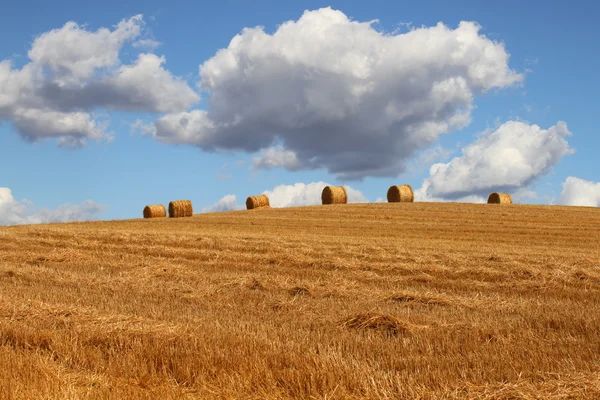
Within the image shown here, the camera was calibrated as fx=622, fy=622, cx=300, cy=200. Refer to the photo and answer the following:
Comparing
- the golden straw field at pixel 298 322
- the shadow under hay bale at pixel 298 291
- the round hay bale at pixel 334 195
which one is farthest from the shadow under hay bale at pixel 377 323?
the round hay bale at pixel 334 195

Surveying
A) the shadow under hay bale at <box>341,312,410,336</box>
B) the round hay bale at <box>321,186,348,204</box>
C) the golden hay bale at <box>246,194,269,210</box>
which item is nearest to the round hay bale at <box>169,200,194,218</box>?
the golden hay bale at <box>246,194,269,210</box>

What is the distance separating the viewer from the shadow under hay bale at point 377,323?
8.01 meters

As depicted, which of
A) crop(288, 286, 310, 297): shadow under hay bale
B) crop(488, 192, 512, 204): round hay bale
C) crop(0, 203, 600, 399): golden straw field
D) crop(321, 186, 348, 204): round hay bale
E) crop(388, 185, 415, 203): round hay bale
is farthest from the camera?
crop(488, 192, 512, 204): round hay bale

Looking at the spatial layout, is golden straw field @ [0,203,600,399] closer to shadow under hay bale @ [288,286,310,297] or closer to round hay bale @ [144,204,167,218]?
shadow under hay bale @ [288,286,310,297]

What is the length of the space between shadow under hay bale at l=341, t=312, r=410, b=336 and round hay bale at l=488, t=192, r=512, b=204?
4147 cm

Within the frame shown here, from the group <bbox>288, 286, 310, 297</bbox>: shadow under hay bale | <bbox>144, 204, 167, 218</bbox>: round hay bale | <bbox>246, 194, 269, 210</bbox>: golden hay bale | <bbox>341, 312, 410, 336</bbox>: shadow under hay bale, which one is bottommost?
<bbox>341, 312, 410, 336</bbox>: shadow under hay bale

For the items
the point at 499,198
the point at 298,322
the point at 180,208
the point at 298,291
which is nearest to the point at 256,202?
the point at 180,208

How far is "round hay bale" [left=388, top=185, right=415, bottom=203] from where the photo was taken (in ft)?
156

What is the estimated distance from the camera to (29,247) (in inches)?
811

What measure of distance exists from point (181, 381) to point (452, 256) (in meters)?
12.6

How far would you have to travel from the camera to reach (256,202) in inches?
1789

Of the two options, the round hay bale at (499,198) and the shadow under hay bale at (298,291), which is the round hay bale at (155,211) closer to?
the round hay bale at (499,198)

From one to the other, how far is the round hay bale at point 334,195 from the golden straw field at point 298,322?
84.9 feet

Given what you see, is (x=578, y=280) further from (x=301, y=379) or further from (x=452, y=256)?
(x=301, y=379)
